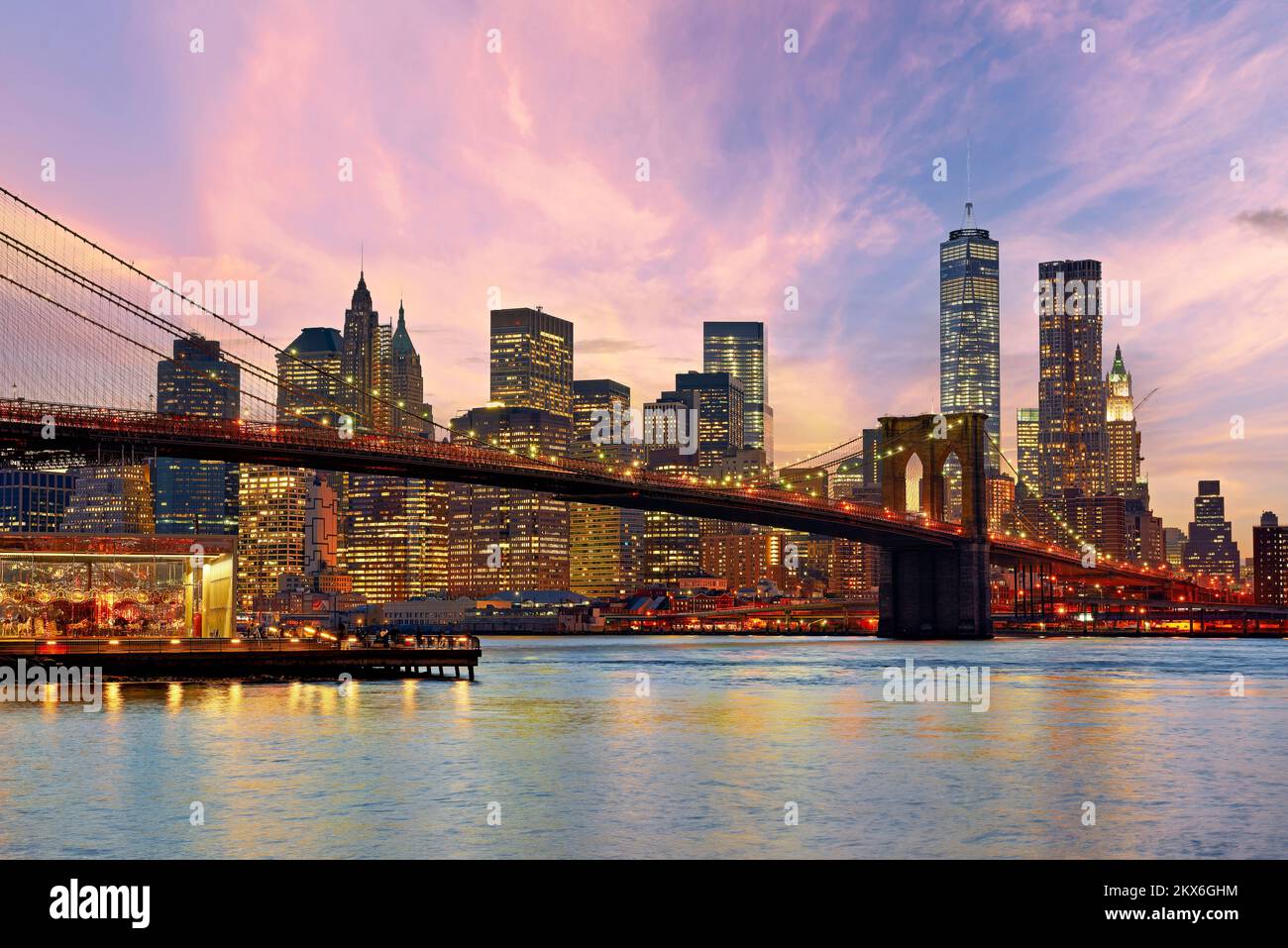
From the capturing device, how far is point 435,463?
269ft

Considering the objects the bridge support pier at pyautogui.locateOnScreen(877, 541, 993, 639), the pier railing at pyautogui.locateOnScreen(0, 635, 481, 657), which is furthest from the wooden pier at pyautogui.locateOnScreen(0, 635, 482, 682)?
the bridge support pier at pyautogui.locateOnScreen(877, 541, 993, 639)

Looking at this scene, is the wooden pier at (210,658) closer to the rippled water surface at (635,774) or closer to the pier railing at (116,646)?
the pier railing at (116,646)

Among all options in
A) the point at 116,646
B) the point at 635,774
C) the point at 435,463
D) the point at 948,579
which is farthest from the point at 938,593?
the point at 635,774

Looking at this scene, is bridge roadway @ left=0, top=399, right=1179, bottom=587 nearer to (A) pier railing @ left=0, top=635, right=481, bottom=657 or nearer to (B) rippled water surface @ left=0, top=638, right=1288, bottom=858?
(A) pier railing @ left=0, top=635, right=481, bottom=657

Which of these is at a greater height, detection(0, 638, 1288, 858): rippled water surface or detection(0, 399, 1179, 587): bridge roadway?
detection(0, 399, 1179, 587): bridge roadway

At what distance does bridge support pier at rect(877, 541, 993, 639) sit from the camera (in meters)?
118

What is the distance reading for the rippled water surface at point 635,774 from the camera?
24.4 meters

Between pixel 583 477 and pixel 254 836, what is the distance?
6977cm

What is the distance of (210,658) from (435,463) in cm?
2534

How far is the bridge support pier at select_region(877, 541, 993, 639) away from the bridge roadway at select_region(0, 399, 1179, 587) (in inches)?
Result: 102

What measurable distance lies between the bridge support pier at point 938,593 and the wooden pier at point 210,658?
62819mm

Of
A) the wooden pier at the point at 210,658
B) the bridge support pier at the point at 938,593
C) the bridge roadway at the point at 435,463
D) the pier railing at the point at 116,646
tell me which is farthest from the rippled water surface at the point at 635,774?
the bridge support pier at the point at 938,593
